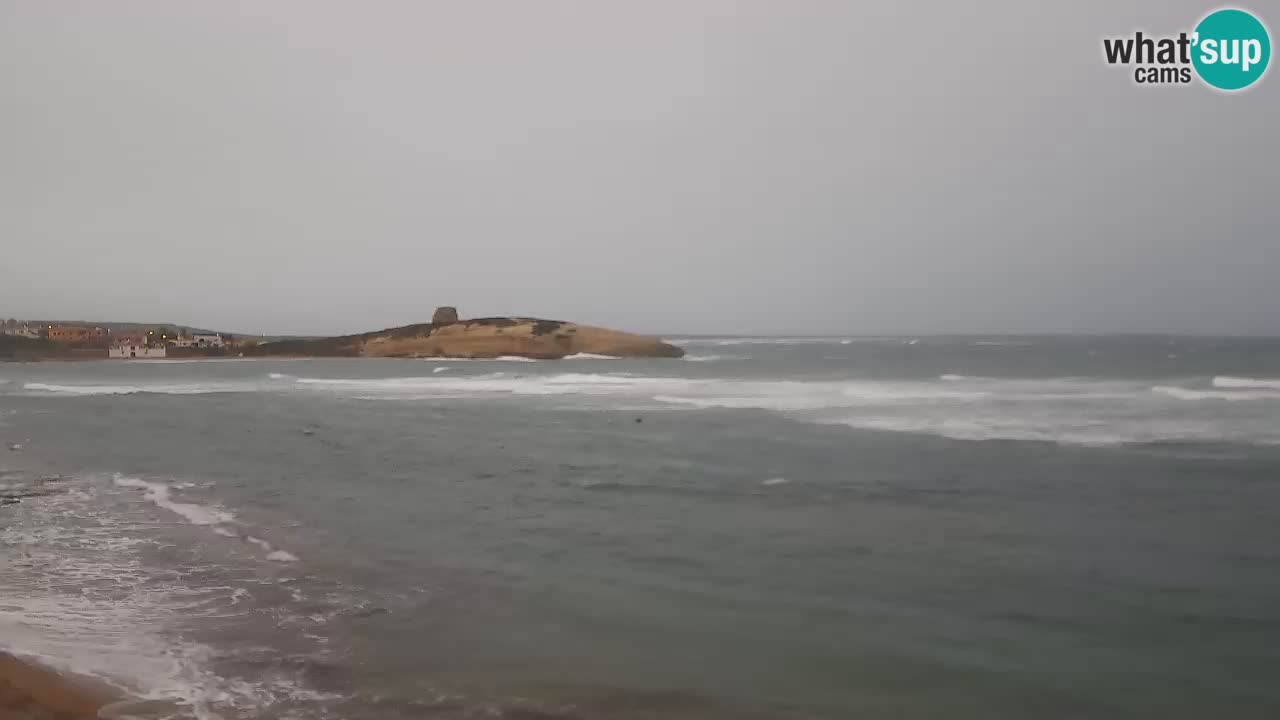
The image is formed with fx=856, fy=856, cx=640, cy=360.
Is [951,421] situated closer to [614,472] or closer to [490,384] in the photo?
[614,472]

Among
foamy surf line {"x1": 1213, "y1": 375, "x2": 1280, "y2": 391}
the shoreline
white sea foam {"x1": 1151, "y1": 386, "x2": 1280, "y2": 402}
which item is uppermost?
foamy surf line {"x1": 1213, "y1": 375, "x2": 1280, "y2": 391}

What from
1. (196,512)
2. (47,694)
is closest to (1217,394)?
(196,512)

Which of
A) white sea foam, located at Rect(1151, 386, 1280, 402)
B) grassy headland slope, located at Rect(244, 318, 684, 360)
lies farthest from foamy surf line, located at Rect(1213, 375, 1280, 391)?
grassy headland slope, located at Rect(244, 318, 684, 360)

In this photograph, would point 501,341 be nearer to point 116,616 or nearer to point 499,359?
point 499,359

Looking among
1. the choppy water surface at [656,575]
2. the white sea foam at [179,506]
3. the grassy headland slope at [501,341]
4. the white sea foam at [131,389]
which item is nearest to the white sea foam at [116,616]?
the choppy water surface at [656,575]

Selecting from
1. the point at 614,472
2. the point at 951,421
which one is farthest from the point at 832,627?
the point at 951,421

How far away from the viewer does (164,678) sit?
4633mm

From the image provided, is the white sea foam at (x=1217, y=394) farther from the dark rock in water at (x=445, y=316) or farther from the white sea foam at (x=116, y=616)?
the dark rock in water at (x=445, y=316)

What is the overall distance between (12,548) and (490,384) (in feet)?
101

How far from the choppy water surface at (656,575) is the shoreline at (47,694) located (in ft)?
0.57

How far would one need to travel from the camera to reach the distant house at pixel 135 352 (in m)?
82.2

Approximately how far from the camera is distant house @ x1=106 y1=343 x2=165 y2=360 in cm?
8219

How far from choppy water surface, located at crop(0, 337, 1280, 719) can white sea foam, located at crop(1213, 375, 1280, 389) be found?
671 inches

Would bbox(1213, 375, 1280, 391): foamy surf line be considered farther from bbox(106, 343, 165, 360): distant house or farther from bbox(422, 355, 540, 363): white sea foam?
bbox(106, 343, 165, 360): distant house
